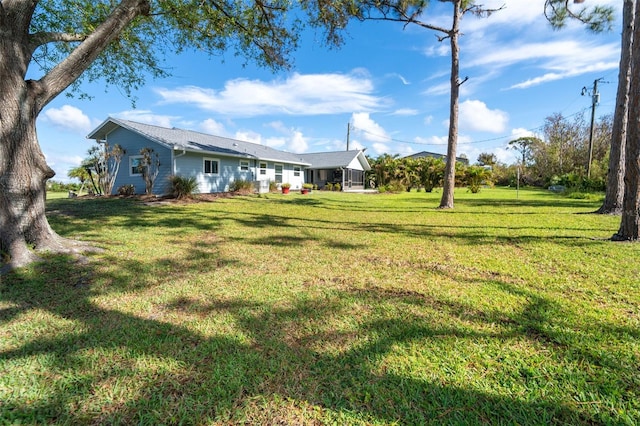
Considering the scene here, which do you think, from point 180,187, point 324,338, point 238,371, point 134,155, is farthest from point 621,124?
point 134,155

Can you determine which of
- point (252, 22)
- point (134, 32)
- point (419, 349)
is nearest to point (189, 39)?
point (134, 32)

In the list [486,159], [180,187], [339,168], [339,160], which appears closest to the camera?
[180,187]

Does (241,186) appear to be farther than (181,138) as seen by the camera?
Yes

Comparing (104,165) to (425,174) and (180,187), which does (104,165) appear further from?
(425,174)

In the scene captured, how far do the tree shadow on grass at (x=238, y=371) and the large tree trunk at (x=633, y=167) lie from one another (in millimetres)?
4642

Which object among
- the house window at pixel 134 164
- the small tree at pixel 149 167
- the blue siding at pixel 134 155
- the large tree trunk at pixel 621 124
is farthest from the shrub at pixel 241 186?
the large tree trunk at pixel 621 124

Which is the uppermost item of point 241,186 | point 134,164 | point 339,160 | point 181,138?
point 339,160

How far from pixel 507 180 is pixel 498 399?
41.2 m

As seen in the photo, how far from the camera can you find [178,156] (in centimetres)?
1561

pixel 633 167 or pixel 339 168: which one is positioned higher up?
pixel 339 168

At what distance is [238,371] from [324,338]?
2.32 feet

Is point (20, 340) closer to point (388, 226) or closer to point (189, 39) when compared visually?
point (388, 226)

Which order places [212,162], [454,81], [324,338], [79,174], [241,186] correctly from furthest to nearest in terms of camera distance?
[79,174], [241,186], [212,162], [454,81], [324,338]

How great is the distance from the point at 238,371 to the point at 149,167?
16418 millimetres
